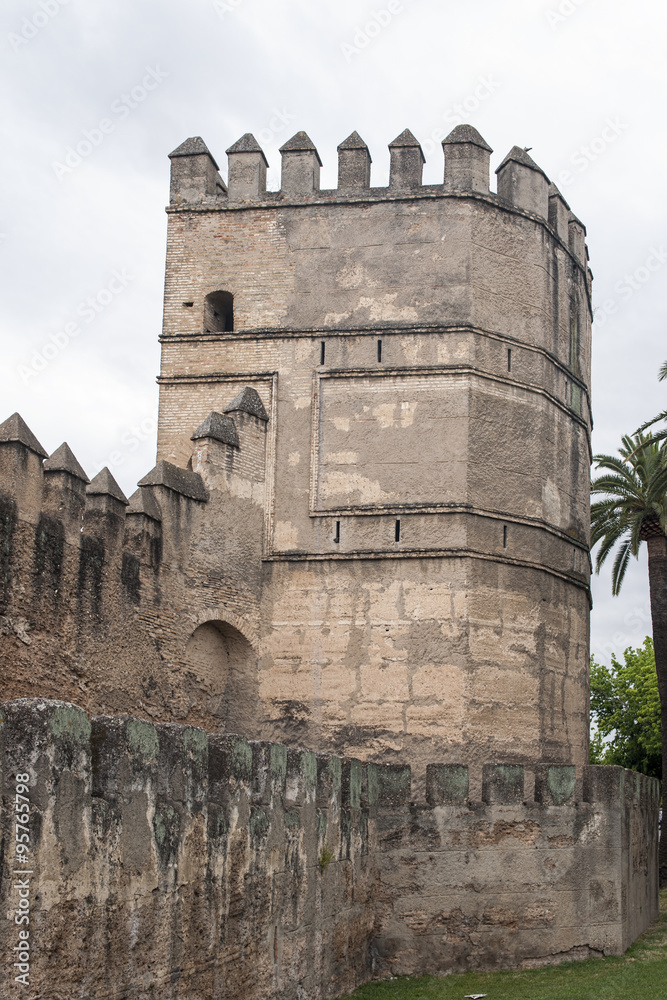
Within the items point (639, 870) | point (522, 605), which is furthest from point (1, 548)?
point (639, 870)

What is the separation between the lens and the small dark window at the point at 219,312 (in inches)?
717

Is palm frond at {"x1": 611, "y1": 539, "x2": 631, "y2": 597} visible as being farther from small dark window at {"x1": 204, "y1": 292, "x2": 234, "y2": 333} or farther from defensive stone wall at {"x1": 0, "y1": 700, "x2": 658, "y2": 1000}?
small dark window at {"x1": 204, "y1": 292, "x2": 234, "y2": 333}

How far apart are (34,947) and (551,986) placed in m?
7.40

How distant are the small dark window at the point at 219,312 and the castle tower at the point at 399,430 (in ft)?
0.13

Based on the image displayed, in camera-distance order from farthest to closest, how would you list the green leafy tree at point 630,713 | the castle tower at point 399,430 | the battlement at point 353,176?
1. the green leafy tree at point 630,713
2. the battlement at point 353,176
3. the castle tower at point 399,430

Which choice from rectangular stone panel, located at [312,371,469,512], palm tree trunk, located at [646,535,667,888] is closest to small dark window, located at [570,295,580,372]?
rectangular stone panel, located at [312,371,469,512]

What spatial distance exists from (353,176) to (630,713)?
2002 cm

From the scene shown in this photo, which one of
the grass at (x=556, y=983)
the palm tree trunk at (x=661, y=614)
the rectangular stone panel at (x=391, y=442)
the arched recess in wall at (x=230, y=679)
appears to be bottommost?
the grass at (x=556, y=983)

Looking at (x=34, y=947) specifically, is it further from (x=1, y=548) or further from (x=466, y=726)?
(x=466, y=726)

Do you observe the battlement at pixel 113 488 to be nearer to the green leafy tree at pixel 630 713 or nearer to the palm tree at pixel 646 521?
the palm tree at pixel 646 521

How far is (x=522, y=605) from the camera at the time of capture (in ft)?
55.3

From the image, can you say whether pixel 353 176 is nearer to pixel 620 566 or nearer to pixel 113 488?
pixel 113 488

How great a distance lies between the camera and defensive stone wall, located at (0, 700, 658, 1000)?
6180 mm
